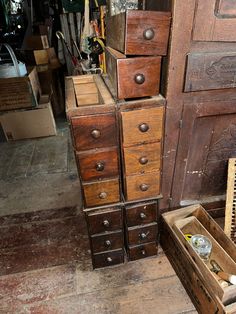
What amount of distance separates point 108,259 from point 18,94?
2238 mm

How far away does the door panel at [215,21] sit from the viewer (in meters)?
0.87

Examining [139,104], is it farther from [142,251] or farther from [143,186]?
[142,251]

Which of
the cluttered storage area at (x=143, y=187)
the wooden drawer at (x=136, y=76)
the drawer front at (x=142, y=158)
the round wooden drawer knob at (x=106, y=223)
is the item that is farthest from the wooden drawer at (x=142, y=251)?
the wooden drawer at (x=136, y=76)

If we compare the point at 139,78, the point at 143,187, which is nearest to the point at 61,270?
the point at 143,187

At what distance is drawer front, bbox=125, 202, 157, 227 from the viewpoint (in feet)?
4.17

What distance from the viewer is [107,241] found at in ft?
4.40

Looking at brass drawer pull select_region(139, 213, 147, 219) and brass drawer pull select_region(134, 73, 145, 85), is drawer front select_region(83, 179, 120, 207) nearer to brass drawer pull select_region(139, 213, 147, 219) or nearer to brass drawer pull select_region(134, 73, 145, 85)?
brass drawer pull select_region(139, 213, 147, 219)

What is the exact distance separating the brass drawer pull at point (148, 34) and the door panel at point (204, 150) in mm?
349

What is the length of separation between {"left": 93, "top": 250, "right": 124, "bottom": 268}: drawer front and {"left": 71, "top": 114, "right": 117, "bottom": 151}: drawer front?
72 cm

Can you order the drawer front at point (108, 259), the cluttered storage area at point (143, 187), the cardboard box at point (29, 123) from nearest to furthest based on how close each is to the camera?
the cluttered storage area at point (143, 187) → the drawer front at point (108, 259) → the cardboard box at point (29, 123)

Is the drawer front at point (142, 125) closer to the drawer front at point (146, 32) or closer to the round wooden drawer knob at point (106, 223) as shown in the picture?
the drawer front at point (146, 32)

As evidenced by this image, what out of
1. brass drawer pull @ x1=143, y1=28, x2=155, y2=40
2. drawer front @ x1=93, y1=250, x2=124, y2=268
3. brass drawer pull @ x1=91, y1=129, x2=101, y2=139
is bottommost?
drawer front @ x1=93, y1=250, x2=124, y2=268

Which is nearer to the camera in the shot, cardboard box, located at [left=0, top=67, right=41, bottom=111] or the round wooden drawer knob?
the round wooden drawer knob

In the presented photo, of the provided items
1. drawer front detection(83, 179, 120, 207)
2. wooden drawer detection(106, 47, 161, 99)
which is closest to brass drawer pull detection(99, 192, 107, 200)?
drawer front detection(83, 179, 120, 207)
